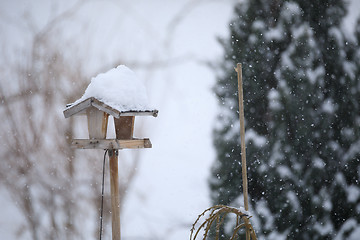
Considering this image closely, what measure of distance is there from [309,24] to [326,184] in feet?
4.83

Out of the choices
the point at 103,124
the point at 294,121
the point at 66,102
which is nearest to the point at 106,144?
the point at 103,124

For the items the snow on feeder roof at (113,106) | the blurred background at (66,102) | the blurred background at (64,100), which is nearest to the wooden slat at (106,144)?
the snow on feeder roof at (113,106)

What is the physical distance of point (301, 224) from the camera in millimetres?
3137

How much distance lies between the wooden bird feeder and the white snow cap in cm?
3

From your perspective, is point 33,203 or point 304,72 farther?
point 33,203

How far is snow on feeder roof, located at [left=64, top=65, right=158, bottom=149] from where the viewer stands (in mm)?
1885

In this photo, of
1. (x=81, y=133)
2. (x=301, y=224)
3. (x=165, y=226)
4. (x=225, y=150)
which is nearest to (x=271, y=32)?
(x=225, y=150)

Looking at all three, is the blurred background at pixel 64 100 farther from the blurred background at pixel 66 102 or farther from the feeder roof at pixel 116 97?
the feeder roof at pixel 116 97

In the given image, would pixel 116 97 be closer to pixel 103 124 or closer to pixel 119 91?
pixel 119 91

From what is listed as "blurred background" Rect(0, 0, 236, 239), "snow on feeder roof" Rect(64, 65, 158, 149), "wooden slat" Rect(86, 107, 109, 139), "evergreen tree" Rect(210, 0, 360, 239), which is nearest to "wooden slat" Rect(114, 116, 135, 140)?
"snow on feeder roof" Rect(64, 65, 158, 149)

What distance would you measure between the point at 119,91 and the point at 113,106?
0.45ft

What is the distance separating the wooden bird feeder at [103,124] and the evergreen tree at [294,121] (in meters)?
1.43

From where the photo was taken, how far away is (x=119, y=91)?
1956mm

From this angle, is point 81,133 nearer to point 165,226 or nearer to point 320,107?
point 165,226
